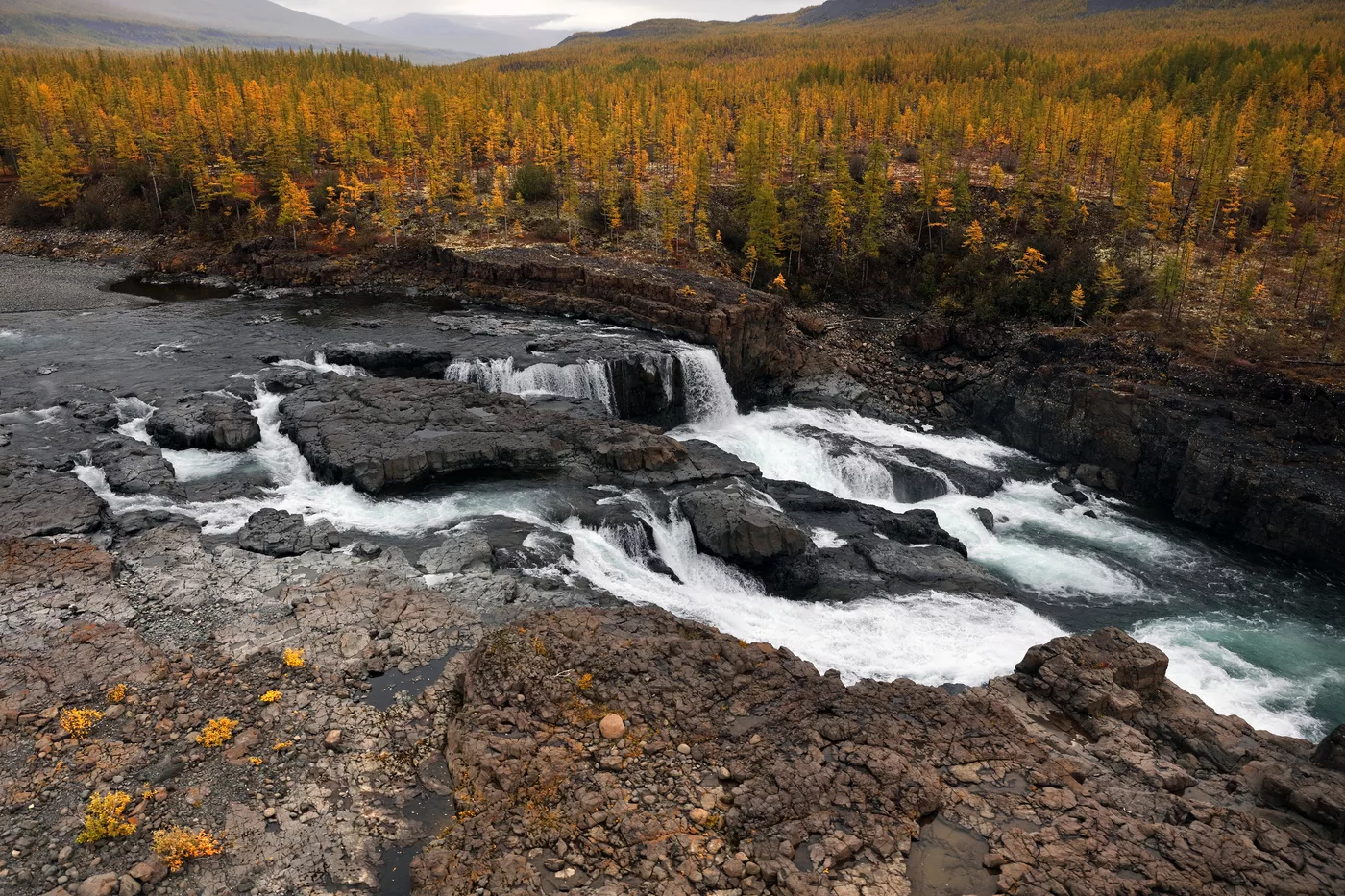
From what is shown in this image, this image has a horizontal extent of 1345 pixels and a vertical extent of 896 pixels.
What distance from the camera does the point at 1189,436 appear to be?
41.9 m

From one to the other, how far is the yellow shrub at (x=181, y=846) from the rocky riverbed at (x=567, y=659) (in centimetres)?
15

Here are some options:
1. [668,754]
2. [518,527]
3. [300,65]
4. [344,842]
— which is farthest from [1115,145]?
[300,65]

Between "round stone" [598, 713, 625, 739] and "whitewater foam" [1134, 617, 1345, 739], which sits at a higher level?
"round stone" [598, 713, 625, 739]

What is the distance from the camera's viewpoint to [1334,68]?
354 ft

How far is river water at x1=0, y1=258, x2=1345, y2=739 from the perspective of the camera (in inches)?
1096

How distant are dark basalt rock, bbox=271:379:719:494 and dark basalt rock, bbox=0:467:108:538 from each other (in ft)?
26.5

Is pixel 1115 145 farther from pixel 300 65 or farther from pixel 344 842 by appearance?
pixel 300 65

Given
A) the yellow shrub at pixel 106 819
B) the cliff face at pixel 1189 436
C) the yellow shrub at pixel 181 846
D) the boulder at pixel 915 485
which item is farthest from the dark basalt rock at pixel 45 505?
the cliff face at pixel 1189 436

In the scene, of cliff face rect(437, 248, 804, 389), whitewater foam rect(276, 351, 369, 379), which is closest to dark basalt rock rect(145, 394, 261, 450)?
whitewater foam rect(276, 351, 369, 379)

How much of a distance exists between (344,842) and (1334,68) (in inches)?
Result: 5777

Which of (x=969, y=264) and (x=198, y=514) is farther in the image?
(x=969, y=264)

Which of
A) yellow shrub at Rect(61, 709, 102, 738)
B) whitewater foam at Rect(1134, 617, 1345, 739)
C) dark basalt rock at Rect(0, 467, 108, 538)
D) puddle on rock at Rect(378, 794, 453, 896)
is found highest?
yellow shrub at Rect(61, 709, 102, 738)

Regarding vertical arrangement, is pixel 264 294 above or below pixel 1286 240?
below

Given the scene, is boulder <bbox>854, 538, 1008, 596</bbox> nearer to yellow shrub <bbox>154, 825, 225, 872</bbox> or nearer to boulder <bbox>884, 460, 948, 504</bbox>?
boulder <bbox>884, 460, 948, 504</bbox>
